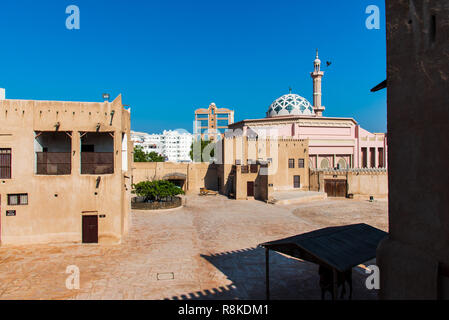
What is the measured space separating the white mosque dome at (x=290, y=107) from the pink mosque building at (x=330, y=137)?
11.9 ft

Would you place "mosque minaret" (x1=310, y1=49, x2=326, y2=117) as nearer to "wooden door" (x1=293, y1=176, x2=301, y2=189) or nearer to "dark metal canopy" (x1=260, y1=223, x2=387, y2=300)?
"wooden door" (x1=293, y1=176, x2=301, y2=189)

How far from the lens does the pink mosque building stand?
115 feet

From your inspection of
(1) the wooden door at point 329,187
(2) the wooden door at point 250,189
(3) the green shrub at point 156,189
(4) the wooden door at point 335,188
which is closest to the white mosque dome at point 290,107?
(1) the wooden door at point 329,187

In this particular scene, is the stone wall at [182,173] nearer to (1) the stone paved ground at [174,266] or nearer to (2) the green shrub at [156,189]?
(2) the green shrub at [156,189]

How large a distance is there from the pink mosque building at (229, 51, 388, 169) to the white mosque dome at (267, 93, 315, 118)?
11.9 feet

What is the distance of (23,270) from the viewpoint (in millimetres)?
10625

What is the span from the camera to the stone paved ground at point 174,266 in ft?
29.7

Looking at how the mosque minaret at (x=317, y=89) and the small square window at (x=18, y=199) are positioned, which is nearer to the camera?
the small square window at (x=18, y=199)

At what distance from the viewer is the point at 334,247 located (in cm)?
769

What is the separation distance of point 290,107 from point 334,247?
115 feet

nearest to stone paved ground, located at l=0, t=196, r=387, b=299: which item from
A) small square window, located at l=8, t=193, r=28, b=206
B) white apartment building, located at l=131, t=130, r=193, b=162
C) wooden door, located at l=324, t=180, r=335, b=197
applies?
small square window, located at l=8, t=193, r=28, b=206

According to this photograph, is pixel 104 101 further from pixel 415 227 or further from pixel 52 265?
pixel 415 227

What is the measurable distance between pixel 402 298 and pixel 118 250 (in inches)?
448

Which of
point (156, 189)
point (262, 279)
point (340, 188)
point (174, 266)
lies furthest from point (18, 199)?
point (340, 188)
